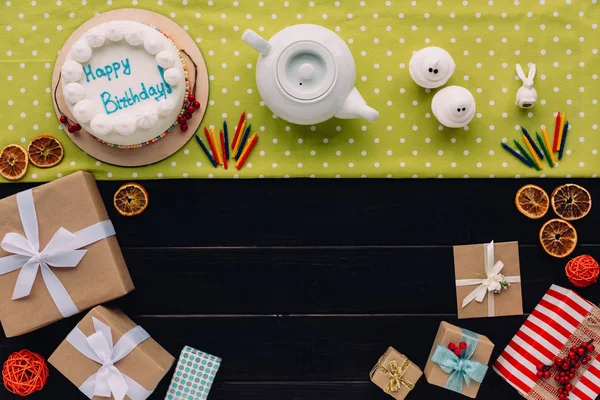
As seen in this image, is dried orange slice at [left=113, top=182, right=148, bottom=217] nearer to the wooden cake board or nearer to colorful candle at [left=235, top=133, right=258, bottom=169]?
the wooden cake board

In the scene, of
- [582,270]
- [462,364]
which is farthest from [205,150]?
[582,270]

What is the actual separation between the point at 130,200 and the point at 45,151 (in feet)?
0.62

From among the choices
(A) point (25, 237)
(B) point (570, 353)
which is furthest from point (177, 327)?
(B) point (570, 353)

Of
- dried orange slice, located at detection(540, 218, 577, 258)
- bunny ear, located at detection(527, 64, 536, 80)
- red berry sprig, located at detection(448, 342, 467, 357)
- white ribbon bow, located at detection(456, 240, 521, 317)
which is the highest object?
bunny ear, located at detection(527, 64, 536, 80)

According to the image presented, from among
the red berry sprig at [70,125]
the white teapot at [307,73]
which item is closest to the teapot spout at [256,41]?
the white teapot at [307,73]

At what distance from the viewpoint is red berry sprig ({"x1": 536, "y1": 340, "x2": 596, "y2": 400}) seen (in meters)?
0.97

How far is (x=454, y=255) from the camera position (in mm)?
1028

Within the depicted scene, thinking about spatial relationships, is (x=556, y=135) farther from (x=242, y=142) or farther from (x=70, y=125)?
(x=70, y=125)

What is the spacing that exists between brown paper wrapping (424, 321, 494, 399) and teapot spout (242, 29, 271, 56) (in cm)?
63

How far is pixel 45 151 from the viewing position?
1.00 meters

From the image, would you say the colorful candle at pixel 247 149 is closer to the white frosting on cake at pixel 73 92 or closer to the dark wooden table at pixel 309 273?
the dark wooden table at pixel 309 273

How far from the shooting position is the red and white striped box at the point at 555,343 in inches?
38.5

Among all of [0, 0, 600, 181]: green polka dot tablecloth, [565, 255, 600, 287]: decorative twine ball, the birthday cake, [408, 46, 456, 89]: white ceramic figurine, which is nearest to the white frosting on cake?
the birthday cake

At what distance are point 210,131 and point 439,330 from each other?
1.99 feet
